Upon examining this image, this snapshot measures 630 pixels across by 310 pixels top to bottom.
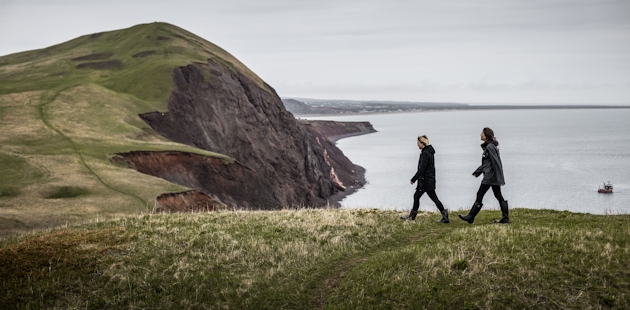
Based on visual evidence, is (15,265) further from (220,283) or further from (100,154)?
(100,154)

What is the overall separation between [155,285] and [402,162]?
111 metres

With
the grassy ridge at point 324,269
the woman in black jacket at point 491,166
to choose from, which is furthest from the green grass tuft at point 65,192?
the woman in black jacket at point 491,166

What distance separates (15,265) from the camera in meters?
11.7

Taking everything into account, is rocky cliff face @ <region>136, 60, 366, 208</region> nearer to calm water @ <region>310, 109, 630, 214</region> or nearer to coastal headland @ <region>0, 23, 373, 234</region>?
coastal headland @ <region>0, 23, 373, 234</region>

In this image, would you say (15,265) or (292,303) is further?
(15,265)

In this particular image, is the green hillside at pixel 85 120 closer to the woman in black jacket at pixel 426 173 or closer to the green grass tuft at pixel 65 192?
the green grass tuft at pixel 65 192

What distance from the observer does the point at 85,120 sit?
1934 inches

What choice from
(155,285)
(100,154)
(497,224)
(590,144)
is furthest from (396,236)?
(590,144)

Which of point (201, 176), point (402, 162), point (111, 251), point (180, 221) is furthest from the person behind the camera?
point (402, 162)

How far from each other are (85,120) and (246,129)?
2574cm

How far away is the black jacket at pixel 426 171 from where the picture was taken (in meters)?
16.4

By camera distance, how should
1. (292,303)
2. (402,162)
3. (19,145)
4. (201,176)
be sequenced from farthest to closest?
(402,162)
(201,176)
(19,145)
(292,303)

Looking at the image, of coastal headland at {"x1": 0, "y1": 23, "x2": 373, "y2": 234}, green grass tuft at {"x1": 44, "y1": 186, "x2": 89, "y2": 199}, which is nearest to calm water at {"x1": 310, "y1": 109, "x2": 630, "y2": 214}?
coastal headland at {"x1": 0, "y1": 23, "x2": 373, "y2": 234}

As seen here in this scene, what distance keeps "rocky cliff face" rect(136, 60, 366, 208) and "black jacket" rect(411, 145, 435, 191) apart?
38654mm
